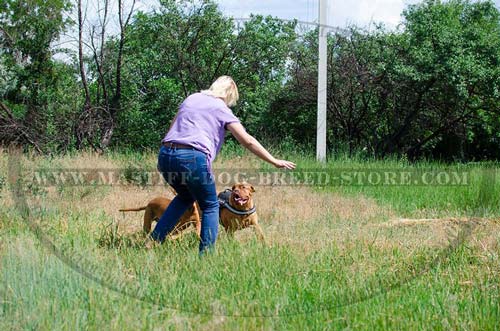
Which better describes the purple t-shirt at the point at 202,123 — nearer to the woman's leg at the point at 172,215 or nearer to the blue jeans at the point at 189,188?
the blue jeans at the point at 189,188

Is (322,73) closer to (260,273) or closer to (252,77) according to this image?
(252,77)

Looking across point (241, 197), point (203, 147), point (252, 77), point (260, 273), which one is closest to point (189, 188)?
point (203, 147)

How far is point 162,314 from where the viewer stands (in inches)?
142

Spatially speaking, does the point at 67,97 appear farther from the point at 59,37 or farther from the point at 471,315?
the point at 471,315

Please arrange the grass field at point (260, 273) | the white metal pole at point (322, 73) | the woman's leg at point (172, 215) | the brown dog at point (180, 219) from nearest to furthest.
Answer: the grass field at point (260, 273)
the woman's leg at point (172, 215)
the brown dog at point (180, 219)
the white metal pole at point (322, 73)

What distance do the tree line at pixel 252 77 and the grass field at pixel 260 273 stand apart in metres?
7.95

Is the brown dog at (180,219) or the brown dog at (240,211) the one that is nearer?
the brown dog at (180,219)

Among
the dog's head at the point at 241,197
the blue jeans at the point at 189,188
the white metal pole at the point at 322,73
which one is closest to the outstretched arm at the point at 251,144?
the blue jeans at the point at 189,188

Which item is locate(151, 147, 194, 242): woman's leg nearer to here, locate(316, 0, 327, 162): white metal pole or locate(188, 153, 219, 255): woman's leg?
locate(188, 153, 219, 255): woman's leg

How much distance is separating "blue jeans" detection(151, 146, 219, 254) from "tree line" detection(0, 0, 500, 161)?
33.0 ft

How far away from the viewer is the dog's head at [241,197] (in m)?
5.62

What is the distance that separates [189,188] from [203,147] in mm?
Result: 351

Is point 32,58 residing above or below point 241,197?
above

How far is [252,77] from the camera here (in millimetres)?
15500
